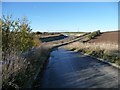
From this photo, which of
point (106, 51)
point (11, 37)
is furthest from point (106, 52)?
point (11, 37)

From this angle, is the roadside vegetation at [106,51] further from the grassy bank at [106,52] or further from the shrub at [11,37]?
the shrub at [11,37]

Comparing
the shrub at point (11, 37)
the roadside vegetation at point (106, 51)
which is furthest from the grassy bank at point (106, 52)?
the shrub at point (11, 37)

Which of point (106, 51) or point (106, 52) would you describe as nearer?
point (106, 52)

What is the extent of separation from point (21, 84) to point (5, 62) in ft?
3.99

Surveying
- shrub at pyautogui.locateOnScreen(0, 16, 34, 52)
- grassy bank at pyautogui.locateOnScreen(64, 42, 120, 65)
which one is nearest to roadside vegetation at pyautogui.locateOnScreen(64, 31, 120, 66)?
grassy bank at pyautogui.locateOnScreen(64, 42, 120, 65)

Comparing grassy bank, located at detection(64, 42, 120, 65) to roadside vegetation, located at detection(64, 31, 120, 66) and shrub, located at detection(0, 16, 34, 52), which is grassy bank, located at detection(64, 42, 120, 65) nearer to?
roadside vegetation, located at detection(64, 31, 120, 66)

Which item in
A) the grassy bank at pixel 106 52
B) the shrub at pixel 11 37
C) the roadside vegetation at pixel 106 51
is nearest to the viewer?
the shrub at pixel 11 37

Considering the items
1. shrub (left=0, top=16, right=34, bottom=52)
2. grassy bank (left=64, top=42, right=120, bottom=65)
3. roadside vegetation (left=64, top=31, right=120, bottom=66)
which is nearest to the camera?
shrub (left=0, top=16, right=34, bottom=52)

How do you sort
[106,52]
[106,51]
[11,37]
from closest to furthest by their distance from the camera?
[11,37] → [106,52] → [106,51]

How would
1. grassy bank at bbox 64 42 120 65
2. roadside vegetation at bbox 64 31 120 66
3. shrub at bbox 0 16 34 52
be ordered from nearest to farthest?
shrub at bbox 0 16 34 52 → grassy bank at bbox 64 42 120 65 → roadside vegetation at bbox 64 31 120 66

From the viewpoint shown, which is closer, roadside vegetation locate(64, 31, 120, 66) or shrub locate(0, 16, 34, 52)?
shrub locate(0, 16, 34, 52)

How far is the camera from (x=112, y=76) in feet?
58.1

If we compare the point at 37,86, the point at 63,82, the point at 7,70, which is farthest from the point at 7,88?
the point at 63,82

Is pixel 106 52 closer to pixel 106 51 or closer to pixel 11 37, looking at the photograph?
pixel 106 51
